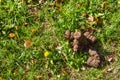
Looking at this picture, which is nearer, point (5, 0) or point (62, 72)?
point (62, 72)

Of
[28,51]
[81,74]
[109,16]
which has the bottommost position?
[81,74]

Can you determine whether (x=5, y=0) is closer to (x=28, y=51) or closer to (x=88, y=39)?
(x=28, y=51)

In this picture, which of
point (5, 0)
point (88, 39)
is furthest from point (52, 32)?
point (5, 0)

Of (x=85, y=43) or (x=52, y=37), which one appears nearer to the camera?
(x=85, y=43)

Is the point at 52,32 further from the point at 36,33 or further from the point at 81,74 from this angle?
the point at 81,74

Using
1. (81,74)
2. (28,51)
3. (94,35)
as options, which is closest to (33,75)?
(28,51)

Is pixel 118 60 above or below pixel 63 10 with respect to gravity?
below
